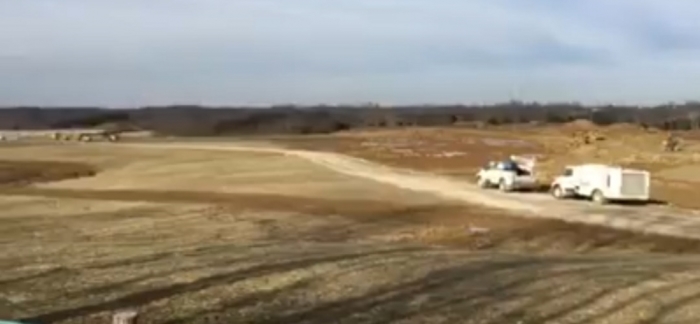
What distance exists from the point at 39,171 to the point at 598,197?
44.2 meters

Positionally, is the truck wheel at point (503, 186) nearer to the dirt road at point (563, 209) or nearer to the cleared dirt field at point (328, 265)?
the dirt road at point (563, 209)

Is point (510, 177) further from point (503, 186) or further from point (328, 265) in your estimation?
point (328, 265)

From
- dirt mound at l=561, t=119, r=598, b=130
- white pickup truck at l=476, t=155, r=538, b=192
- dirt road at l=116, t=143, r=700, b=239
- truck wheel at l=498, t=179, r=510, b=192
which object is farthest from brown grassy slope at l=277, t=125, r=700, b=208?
dirt mound at l=561, t=119, r=598, b=130

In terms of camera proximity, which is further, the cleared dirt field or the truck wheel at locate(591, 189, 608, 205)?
the truck wheel at locate(591, 189, 608, 205)

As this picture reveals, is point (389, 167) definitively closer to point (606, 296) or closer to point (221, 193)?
point (221, 193)

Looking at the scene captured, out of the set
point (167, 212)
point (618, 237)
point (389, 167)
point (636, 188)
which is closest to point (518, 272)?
point (618, 237)

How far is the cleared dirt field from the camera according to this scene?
16547mm

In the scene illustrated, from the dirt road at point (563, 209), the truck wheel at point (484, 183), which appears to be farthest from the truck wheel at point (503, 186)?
the truck wheel at point (484, 183)

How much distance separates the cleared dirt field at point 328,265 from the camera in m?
16.5

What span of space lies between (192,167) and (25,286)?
59773mm

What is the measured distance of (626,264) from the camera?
2375cm

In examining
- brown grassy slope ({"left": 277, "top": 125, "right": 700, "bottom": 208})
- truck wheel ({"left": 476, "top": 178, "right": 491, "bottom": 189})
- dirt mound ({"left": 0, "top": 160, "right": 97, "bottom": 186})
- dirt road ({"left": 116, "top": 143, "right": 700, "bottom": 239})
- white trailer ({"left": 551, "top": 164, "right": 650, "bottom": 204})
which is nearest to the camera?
→ dirt road ({"left": 116, "top": 143, "right": 700, "bottom": 239})

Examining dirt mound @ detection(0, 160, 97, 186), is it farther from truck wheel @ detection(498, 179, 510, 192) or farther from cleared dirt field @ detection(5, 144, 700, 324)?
truck wheel @ detection(498, 179, 510, 192)

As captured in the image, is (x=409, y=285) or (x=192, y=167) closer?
(x=409, y=285)
